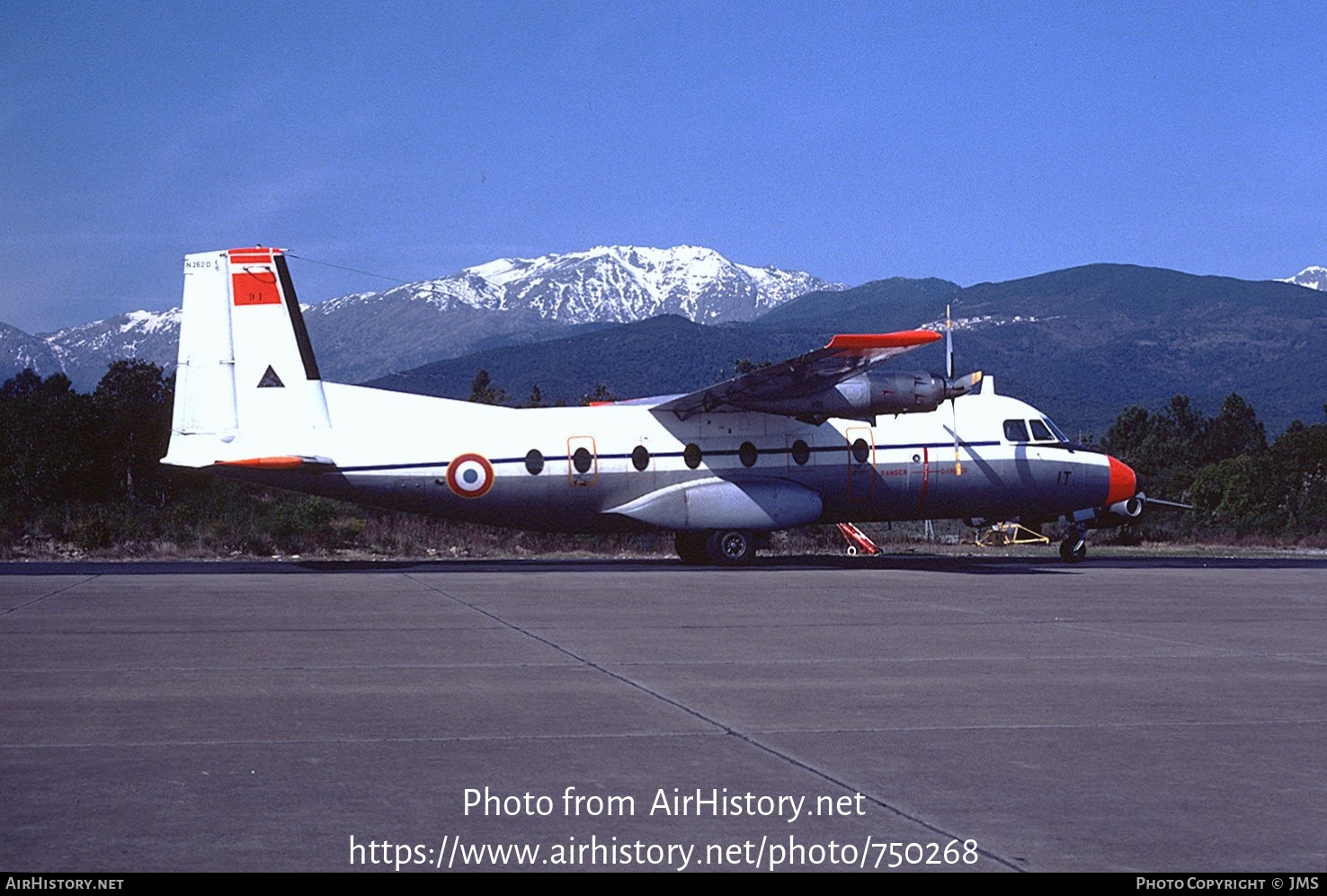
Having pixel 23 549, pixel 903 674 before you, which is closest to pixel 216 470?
pixel 23 549

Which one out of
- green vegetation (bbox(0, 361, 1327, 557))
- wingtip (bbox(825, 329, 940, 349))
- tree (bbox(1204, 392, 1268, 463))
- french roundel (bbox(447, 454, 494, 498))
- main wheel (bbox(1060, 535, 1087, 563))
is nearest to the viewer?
wingtip (bbox(825, 329, 940, 349))

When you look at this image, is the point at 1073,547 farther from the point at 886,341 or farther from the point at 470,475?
the point at 470,475

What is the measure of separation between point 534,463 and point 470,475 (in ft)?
4.06

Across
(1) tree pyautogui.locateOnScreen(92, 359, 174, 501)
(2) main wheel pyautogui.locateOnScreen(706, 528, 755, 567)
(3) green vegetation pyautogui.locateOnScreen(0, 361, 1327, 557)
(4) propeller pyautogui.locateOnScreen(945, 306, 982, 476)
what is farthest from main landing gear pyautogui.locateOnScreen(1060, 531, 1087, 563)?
(1) tree pyautogui.locateOnScreen(92, 359, 174, 501)

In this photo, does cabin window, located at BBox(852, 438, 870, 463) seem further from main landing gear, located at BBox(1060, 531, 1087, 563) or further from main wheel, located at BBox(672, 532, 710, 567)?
main landing gear, located at BBox(1060, 531, 1087, 563)

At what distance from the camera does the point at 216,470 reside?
25453 millimetres

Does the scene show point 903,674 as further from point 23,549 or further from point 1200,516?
point 1200,516

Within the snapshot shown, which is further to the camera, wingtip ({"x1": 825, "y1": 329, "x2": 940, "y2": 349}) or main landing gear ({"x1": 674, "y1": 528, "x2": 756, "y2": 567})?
main landing gear ({"x1": 674, "y1": 528, "x2": 756, "y2": 567})

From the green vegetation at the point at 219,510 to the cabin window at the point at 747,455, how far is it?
9.56 metres

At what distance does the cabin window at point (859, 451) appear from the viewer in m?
28.4

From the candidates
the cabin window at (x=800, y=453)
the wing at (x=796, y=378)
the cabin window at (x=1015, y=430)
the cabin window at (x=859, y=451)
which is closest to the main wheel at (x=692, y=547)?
the cabin window at (x=800, y=453)

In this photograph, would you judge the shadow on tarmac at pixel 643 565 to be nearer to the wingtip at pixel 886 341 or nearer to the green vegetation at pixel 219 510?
the green vegetation at pixel 219 510

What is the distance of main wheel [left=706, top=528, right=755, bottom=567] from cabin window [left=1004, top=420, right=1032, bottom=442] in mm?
5927

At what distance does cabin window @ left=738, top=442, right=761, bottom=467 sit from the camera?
2795 cm
